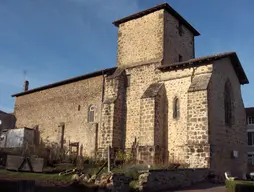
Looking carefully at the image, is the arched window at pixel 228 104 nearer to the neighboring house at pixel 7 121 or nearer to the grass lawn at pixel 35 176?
the grass lawn at pixel 35 176

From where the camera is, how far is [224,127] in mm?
17047

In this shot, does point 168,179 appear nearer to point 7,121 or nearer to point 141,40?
point 141,40

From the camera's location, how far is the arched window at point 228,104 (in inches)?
715

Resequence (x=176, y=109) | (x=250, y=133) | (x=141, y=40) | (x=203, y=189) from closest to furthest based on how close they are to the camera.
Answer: (x=203, y=189), (x=176, y=109), (x=141, y=40), (x=250, y=133)

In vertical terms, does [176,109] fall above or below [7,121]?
below

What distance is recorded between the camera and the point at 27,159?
13.3 metres

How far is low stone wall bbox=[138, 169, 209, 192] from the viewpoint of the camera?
11.5m

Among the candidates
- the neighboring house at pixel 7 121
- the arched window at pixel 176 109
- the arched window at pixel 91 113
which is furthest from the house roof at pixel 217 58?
the neighboring house at pixel 7 121

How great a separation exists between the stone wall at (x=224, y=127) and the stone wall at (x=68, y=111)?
813cm

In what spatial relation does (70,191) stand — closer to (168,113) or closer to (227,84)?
(168,113)

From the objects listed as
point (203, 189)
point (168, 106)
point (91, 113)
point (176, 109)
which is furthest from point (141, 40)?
point (203, 189)

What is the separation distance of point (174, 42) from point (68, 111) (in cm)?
958

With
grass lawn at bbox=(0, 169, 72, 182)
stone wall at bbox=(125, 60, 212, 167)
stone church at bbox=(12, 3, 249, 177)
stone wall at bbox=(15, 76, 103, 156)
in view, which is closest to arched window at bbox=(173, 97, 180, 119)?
stone church at bbox=(12, 3, 249, 177)

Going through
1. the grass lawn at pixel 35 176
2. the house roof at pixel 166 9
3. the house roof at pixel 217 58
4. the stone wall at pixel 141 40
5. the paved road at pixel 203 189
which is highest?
the house roof at pixel 166 9
